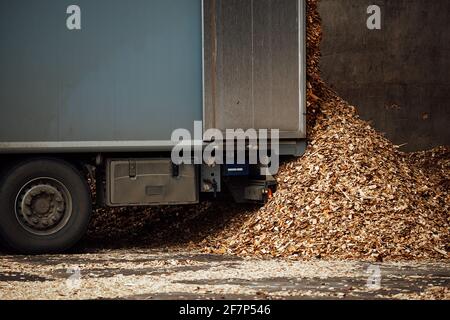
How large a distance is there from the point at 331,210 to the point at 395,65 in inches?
279

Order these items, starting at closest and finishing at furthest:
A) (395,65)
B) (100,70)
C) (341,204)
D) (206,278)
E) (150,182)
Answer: (206,278) → (100,70) → (341,204) → (150,182) → (395,65)

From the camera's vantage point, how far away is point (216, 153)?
1427cm

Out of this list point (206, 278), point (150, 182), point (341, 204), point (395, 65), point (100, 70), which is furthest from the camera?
point (395, 65)

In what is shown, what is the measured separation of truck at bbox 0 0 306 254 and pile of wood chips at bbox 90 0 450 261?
483 mm

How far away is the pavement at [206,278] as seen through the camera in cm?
980

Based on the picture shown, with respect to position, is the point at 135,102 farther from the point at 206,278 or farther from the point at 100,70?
the point at 206,278

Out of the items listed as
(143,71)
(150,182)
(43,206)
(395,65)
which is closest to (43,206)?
(43,206)

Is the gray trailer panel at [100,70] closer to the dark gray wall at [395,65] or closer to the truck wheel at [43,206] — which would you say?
the truck wheel at [43,206]

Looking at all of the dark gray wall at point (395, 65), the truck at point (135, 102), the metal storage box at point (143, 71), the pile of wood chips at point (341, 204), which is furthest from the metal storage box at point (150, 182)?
the dark gray wall at point (395, 65)

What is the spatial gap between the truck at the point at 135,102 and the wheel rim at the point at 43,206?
13mm

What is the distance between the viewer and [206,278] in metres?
11.0

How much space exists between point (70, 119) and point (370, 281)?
4849 mm

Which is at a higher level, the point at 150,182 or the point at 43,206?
the point at 150,182
